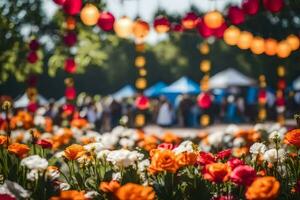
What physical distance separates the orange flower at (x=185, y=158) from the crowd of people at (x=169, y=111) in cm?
1315

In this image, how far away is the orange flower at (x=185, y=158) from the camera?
2961mm

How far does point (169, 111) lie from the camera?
19.0 meters

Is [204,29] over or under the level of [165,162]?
over

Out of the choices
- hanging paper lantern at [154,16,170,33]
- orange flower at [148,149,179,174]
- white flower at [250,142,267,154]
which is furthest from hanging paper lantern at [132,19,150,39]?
orange flower at [148,149,179,174]

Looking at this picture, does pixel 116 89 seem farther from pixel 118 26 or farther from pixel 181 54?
pixel 118 26

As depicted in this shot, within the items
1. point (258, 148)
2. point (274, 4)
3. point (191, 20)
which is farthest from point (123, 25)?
point (258, 148)

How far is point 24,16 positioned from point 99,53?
1.67m

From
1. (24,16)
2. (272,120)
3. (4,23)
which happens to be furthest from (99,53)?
(272,120)

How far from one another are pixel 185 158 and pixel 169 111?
628 inches

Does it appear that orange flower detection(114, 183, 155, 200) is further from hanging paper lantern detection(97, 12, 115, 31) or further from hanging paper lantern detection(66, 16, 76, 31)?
hanging paper lantern detection(66, 16, 76, 31)

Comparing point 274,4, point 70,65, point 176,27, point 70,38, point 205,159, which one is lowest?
point 205,159

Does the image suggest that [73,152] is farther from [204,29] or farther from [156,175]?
[204,29]

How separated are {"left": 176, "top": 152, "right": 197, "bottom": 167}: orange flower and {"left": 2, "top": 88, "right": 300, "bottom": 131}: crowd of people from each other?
13.2 m

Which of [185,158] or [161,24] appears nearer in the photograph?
[185,158]
